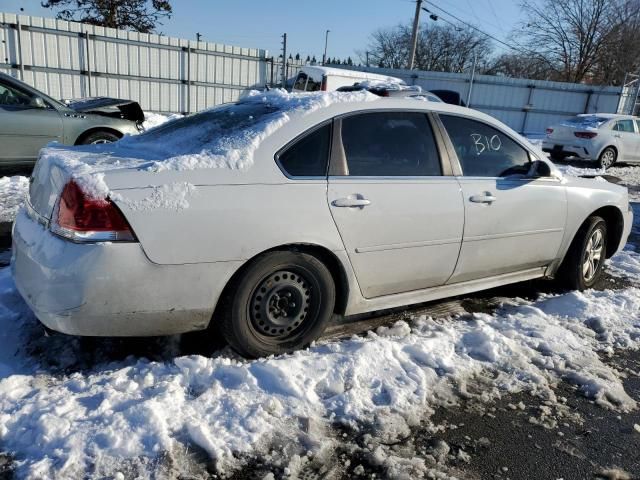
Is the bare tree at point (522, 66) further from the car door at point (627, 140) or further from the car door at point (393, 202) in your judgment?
the car door at point (393, 202)

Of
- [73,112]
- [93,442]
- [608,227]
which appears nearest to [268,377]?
[93,442]

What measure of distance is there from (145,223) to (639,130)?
1665 cm

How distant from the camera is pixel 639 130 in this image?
1547cm

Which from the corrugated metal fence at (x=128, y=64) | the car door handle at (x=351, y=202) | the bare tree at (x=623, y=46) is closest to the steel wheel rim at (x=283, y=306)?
the car door handle at (x=351, y=202)

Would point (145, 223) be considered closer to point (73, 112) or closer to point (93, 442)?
point (93, 442)

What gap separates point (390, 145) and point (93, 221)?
186 centimetres

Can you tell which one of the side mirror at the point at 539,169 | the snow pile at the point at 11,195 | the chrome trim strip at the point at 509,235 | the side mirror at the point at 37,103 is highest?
the side mirror at the point at 539,169

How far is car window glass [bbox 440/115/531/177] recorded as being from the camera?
148 inches

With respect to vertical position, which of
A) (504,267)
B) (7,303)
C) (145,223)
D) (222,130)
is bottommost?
(7,303)

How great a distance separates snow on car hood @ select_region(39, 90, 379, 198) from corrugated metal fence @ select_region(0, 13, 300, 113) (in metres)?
13.9

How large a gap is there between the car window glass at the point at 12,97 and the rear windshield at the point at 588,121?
1337 centimetres

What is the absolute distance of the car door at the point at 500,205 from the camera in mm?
3729

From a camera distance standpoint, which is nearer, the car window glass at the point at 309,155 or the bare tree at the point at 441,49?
the car window glass at the point at 309,155

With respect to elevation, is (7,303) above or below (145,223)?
below
